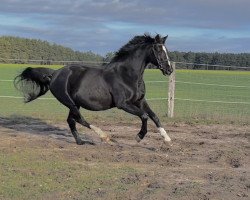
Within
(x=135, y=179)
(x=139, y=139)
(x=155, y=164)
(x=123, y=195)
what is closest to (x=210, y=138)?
(x=139, y=139)

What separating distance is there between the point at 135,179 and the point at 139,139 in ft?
8.95

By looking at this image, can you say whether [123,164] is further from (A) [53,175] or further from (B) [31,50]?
(B) [31,50]

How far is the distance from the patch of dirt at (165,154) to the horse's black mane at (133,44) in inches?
65.2

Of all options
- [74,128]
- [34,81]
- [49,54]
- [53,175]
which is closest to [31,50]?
[49,54]

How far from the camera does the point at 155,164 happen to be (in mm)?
7797

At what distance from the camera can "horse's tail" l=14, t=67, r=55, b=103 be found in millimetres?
10617

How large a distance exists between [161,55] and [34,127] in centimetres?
404

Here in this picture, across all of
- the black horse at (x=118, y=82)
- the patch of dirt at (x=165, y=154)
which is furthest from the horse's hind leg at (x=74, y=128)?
the patch of dirt at (x=165, y=154)

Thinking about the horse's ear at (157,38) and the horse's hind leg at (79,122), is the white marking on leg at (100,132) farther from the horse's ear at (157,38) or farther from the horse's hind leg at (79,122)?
the horse's ear at (157,38)

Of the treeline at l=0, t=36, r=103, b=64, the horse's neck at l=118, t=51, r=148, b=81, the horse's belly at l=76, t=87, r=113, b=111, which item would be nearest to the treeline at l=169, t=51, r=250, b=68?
the treeline at l=0, t=36, r=103, b=64

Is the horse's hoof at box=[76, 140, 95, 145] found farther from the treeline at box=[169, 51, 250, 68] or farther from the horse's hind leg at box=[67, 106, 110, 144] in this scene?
the treeline at box=[169, 51, 250, 68]

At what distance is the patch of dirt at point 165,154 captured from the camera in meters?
6.14

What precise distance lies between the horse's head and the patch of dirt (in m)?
1.41

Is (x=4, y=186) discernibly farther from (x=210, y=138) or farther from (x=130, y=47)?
(x=210, y=138)
